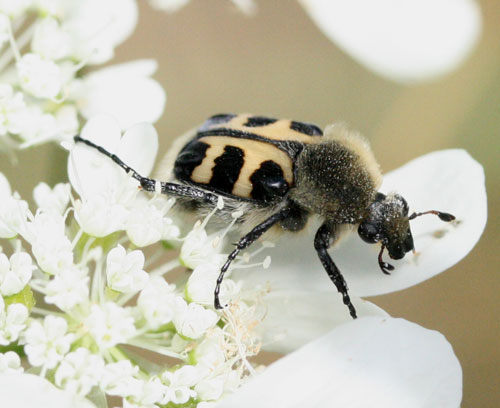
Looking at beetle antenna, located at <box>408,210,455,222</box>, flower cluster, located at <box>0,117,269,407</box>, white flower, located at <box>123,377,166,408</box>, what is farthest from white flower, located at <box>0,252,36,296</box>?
beetle antenna, located at <box>408,210,455,222</box>

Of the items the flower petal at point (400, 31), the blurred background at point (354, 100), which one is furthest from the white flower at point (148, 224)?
the blurred background at point (354, 100)

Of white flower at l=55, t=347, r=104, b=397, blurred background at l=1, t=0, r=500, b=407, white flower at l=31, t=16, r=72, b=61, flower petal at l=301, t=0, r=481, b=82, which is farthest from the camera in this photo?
blurred background at l=1, t=0, r=500, b=407

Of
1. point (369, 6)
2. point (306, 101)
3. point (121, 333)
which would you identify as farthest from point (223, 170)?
point (306, 101)

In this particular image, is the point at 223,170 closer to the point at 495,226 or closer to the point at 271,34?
the point at 495,226

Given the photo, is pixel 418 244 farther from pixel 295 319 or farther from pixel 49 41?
pixel 49 41

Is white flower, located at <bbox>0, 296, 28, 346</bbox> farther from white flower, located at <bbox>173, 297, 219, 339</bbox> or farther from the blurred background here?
the blurred background
